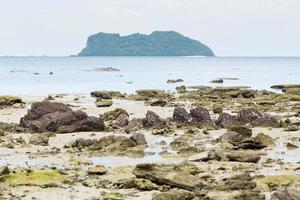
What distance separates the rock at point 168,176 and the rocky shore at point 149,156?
35 millimetres

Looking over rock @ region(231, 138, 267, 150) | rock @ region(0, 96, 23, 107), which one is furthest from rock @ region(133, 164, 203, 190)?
rock @ region(0, 96, 23, 107)

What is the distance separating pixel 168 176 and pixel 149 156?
23.9ft

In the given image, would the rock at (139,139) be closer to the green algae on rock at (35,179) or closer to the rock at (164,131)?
the rock at (164,131)

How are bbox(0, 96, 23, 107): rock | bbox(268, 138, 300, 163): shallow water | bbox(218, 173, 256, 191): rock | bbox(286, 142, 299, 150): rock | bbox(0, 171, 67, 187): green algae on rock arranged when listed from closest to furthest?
bbox(218, 173, 256, 191): rock < bbox(0, 171, 67, 187): green algae on rock < bbox(268, 138, 300, 163): shallow water < bbox(286, 142, 299, 150): rock < bbox(0, 96, 23, 107): rock

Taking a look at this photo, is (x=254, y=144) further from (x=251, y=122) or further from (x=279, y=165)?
(x=251, y=122)

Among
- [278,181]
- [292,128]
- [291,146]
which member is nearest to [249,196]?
[278,181]

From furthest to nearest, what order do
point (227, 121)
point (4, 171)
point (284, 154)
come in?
point (227, 121) < point (284, 154) < point (4, 171)

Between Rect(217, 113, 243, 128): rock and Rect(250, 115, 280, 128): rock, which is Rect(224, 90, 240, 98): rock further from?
Rect(250, 115, 280, 128): rock

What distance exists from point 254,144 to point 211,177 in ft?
26.6

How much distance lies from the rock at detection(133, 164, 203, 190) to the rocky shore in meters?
0.04

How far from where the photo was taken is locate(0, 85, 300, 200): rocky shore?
795 inches

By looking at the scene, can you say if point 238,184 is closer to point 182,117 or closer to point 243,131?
point 243,131

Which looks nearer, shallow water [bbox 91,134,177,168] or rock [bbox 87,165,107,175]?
rock [bbox 87,165,107,175]

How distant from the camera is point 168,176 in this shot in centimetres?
2080
